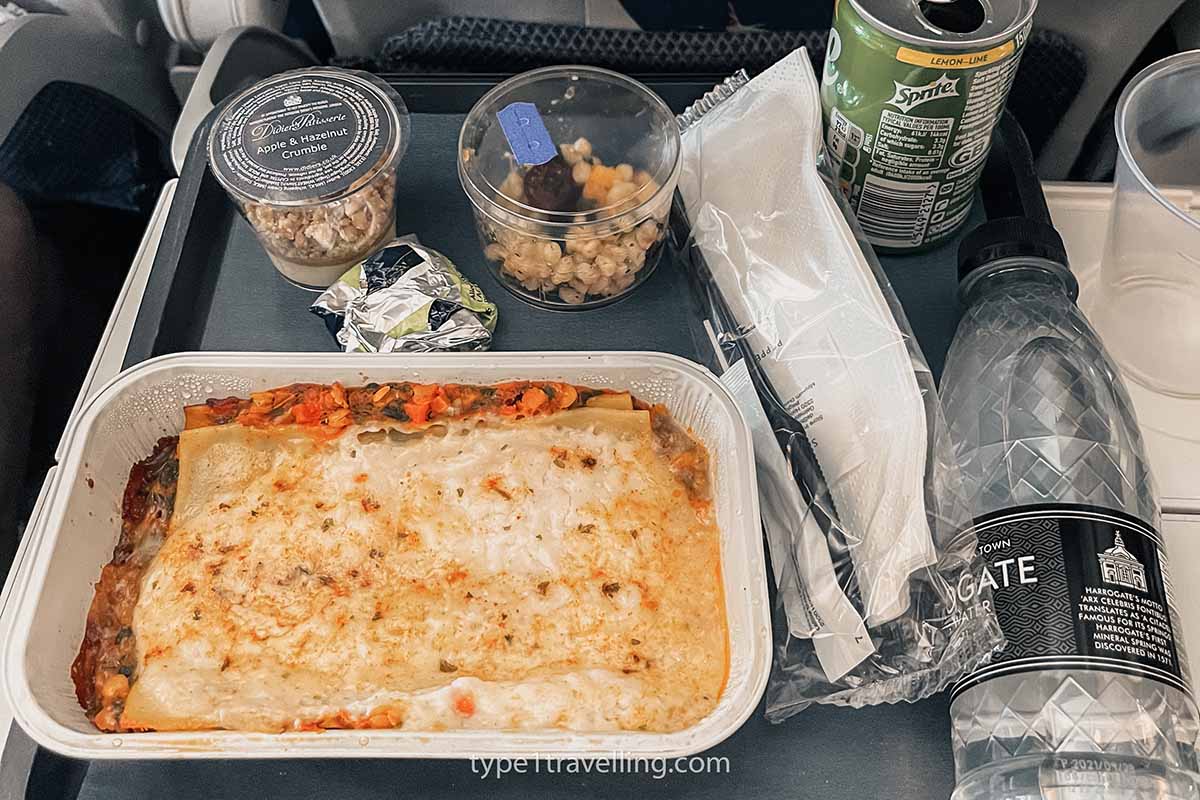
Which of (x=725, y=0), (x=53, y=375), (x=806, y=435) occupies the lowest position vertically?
(x=53, y=375)

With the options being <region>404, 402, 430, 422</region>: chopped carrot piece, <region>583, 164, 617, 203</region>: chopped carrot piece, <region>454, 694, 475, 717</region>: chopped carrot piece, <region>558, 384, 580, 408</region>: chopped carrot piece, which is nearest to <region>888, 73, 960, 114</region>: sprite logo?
<region>583, 164, 617, 203</region>: chopped carrot piece

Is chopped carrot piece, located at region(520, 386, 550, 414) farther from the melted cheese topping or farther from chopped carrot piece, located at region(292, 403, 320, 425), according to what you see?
chopped carrot piece, located at region(292, 403, 320, 425)

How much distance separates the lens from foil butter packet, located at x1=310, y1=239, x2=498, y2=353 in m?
0.92

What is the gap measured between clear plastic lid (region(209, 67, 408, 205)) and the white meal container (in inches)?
6.1

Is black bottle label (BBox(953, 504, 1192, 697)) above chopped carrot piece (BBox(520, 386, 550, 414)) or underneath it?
underneath

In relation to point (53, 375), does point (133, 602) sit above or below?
above

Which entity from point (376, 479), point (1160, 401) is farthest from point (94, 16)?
point (1160, 401)

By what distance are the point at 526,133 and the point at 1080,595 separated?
0.58m

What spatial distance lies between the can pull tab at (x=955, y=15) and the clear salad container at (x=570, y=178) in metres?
0.23

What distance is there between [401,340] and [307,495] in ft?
0.52

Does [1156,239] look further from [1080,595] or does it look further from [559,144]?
[559,144]

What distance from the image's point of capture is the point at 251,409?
0.87 metres

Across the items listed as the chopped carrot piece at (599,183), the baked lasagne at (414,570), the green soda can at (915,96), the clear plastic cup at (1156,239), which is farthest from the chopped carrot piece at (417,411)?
the clear plastic cup at (1156,239)

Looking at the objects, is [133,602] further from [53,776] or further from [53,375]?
[53,375]
